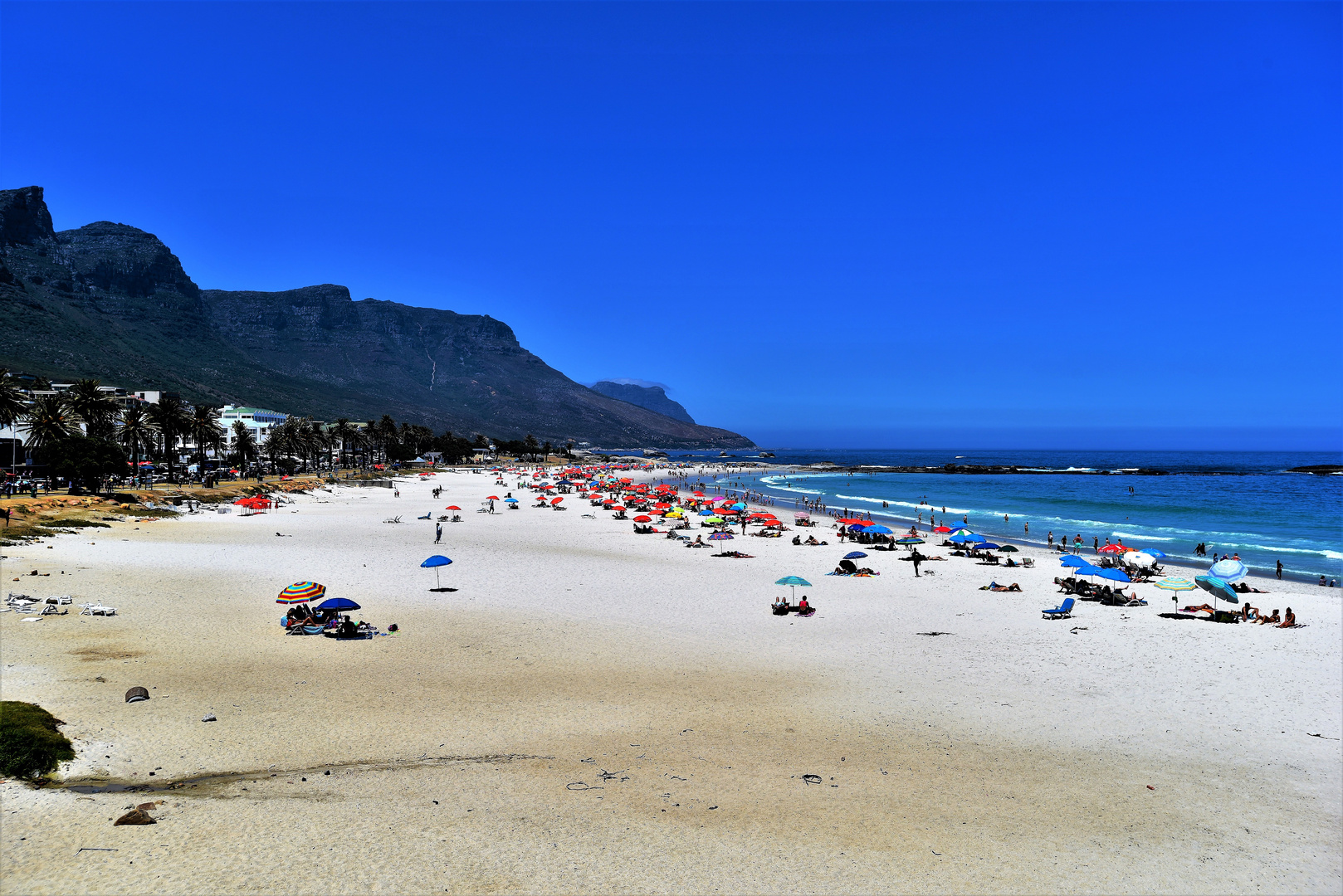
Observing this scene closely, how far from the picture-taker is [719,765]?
9.94 m

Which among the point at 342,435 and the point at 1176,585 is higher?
the point at 342,435

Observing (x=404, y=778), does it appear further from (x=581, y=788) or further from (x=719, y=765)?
(x=719, y=765)

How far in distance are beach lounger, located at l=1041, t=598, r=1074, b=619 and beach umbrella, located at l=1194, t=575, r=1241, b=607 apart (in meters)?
5.75

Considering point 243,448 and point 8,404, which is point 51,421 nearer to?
point 8,404

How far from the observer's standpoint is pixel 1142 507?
190 feet

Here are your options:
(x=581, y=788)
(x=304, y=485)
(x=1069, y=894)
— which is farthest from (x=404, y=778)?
(x=304, y=485)

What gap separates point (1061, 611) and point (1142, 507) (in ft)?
157

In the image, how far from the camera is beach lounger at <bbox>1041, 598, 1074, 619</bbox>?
19359 millimetres

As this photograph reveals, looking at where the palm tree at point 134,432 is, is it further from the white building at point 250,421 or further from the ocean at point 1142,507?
the ocean at point 1142,507

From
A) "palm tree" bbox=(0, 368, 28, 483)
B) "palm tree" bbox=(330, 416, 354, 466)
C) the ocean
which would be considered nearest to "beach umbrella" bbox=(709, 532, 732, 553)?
the ocean

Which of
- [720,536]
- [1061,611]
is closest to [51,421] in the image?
[720,536]

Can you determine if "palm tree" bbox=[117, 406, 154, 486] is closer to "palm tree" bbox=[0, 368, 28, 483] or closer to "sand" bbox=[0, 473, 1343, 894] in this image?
"palm tree" bbox=[0, 368, 28, 483]

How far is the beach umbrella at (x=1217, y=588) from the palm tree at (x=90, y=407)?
2412 inches

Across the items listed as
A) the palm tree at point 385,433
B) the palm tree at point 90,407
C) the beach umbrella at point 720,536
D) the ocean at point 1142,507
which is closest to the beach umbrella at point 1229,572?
the ocean at point 1142,507
